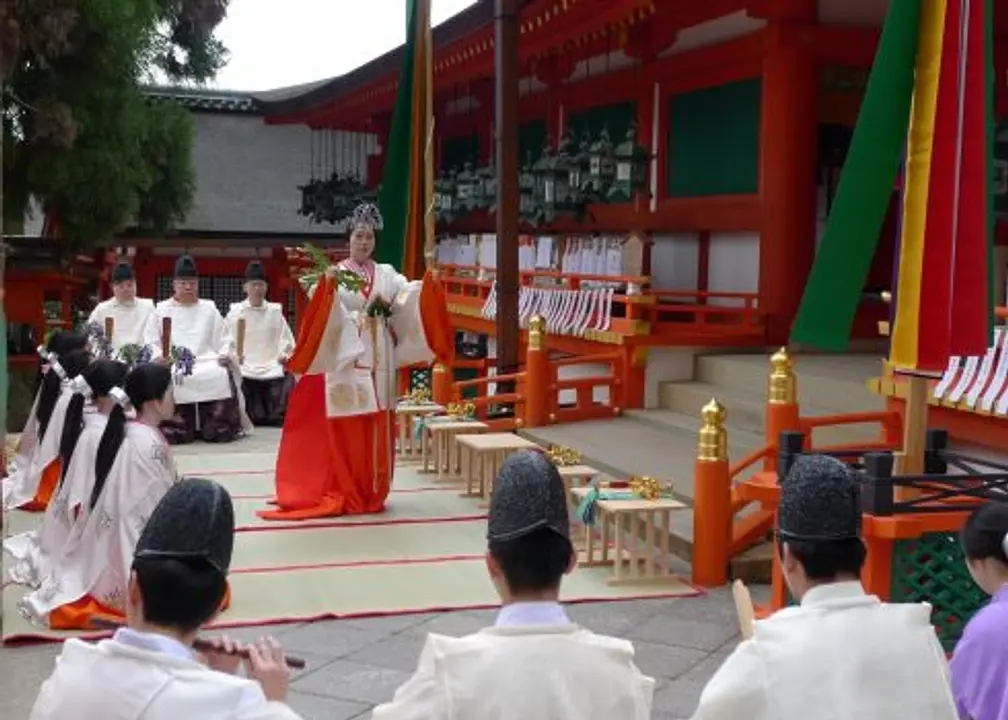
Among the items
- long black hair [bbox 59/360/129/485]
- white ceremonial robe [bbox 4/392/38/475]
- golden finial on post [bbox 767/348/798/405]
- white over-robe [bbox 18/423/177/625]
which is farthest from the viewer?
white ceremonial robe [bbox 4/392/38/475]

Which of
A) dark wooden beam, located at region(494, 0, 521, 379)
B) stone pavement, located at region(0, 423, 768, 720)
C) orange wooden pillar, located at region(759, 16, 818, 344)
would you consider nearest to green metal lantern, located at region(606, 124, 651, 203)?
orange wooden pillar, located at region(759, 16, 818, 344)

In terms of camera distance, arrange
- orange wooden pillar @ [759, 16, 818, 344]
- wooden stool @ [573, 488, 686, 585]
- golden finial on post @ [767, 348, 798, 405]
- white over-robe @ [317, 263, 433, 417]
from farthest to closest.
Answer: orange wooden pillar @ [759, 16, 818, 344] < white over-robe @ [317, 263, 433, 417] < golden finial on post @ [767, 348, 798, 405] < wooden stool @ [573, 488, 686, 585]

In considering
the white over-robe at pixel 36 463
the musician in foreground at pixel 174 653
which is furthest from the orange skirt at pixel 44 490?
the musician in foreground at pixel 174 653

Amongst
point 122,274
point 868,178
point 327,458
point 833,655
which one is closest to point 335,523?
point 327,458

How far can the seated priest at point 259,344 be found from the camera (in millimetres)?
13570

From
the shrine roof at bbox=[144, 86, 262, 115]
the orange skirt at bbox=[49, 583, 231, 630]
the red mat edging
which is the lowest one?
the red mat edging

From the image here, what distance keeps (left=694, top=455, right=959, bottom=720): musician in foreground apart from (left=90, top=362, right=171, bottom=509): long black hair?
12.9 feet

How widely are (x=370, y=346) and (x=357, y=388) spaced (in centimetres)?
30

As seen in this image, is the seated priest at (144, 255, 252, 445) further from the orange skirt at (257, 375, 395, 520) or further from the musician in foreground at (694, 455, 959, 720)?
the musician in foreground at (694, 455, 959, 720)

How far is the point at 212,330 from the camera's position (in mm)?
12555

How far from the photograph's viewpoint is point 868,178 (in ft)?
16.4

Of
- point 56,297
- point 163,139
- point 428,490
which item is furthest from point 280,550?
point 163,139

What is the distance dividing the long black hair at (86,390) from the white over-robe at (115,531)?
393 millimetres

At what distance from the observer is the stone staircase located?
343 inches
